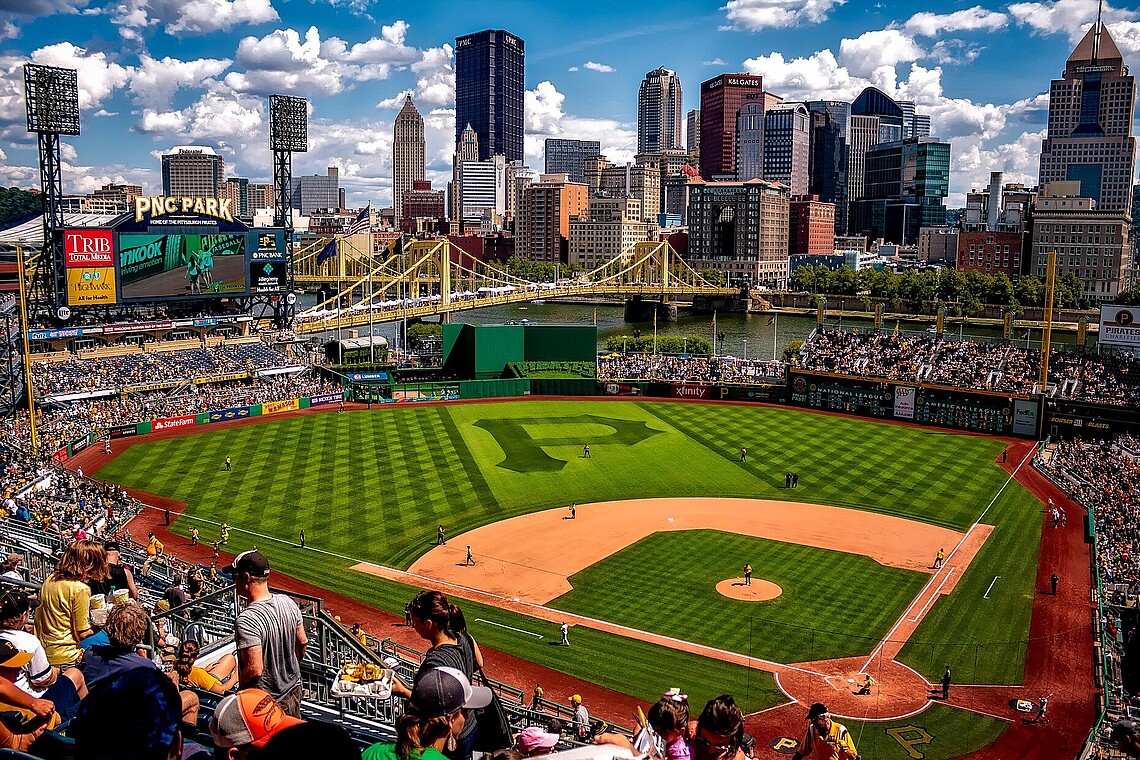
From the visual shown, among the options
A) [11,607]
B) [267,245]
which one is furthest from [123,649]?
[267,245]

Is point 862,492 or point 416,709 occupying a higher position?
point 416,709

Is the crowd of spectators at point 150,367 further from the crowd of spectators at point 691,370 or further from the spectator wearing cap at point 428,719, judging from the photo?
the spectator wearing cap at point 428,719

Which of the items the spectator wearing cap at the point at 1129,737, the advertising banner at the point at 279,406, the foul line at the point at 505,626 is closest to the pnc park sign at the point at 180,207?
the advertising banner at the point at 279,406

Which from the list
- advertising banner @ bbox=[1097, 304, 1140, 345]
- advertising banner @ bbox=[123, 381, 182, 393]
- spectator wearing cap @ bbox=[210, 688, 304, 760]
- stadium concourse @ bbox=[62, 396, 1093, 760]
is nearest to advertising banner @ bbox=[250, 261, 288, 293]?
advertising banner @ bbox=[123, 381, 182, 393]

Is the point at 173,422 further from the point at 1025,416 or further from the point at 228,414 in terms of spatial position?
the point at 1025,416

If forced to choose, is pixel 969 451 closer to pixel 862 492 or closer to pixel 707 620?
pixel 862 492

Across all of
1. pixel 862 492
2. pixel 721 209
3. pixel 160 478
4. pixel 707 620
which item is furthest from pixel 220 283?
pixel 721 209
